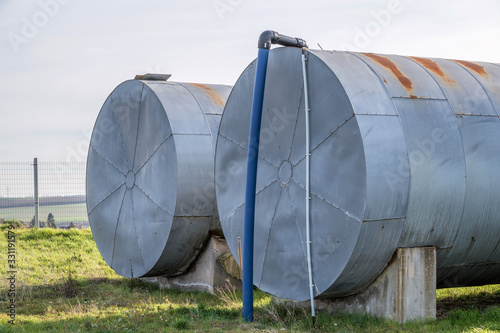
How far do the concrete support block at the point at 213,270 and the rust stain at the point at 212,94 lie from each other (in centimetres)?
232

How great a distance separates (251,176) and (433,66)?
275 centimetres

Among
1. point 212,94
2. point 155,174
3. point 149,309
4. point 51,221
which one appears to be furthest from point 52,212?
point 149,309

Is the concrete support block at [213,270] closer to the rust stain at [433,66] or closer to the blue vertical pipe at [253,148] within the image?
the blue vertical pipe at [253,148]

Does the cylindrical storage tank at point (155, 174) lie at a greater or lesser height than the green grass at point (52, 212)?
greater

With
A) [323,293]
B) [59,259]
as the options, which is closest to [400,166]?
[323,293]

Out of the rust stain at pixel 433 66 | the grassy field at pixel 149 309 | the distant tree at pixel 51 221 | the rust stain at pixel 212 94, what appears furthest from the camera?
the distant tree at pixel 51 221

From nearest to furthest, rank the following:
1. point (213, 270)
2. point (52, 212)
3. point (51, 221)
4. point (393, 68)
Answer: point (393, 68)
point (213, 270)
point (51, 221)
point (52, 212)

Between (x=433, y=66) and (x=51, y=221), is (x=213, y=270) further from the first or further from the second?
(x=51, y=221)

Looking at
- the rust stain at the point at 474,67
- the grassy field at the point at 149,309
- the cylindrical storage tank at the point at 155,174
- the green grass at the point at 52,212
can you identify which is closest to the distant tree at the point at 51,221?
the green grass at the point at 52,212

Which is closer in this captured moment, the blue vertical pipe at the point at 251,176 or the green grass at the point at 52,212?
the blue vertical pipe at the point at 251,176

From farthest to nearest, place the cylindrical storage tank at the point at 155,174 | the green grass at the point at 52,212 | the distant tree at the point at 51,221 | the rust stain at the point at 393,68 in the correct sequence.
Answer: the green grass at the point at 52,212
the distant tree at the point at 51,221
the cylindrical storage tank at the point at 155,174
the rust stain at the point at 393,68

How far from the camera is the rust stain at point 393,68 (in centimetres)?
803

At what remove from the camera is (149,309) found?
9.48m

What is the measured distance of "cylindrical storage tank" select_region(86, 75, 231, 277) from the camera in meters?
10.5
